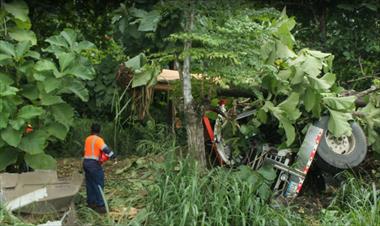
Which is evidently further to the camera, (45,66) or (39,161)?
(39,161)

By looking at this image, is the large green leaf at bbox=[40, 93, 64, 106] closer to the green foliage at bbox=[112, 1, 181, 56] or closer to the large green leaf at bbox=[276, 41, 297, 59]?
the green foliage at bbox=[112, 1, 181, 56]

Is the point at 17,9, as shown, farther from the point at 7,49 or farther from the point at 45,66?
the point at 45,66

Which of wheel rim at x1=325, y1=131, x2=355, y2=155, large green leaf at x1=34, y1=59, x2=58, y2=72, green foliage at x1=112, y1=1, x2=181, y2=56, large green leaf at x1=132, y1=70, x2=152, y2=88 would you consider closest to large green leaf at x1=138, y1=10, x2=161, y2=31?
green foliage at x1=112, y1=1, x2=181, y2=56

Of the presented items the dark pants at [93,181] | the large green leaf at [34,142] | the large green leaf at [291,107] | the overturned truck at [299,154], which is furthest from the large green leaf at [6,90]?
the large green leaf at [291,107]

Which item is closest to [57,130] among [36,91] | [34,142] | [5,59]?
[34,142]

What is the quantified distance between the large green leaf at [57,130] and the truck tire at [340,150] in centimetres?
282

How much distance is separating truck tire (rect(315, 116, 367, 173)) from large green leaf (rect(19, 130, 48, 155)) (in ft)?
9.95

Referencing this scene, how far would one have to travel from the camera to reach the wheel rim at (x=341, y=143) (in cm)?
670

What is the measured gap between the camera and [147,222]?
5.09 metres

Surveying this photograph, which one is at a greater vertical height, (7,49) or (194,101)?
(7,49)

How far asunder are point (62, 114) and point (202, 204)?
1.76 metres

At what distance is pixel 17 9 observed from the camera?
20.4ft

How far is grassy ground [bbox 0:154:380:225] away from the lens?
5.07 metres

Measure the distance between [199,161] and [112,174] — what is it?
3.84 ft
